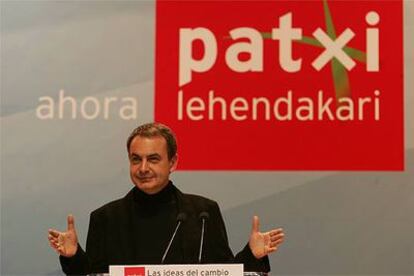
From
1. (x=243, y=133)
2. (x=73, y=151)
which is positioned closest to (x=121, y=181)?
(x=73, y=151)

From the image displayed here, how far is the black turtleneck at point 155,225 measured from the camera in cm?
233

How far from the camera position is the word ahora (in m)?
3.49

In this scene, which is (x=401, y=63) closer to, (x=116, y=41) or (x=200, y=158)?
(x=200, y=158)

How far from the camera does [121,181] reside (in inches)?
137

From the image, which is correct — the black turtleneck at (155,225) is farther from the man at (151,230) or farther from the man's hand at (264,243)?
the man's hand at (264,243)

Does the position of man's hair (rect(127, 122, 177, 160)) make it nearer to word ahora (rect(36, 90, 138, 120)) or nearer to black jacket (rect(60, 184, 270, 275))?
black jacket (rect(60, 184, 270, 275))

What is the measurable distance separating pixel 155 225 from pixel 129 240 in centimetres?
11

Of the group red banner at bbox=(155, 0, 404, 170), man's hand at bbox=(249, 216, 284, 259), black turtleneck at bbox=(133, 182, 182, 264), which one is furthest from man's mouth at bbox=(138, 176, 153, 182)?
red banner at bbox=(155, 0, 404, 170)

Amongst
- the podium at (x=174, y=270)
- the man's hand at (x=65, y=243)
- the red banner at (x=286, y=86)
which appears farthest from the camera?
the red banner at (x=286, y=86)

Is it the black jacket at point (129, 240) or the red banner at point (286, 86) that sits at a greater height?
the red banner at point (286, 86)

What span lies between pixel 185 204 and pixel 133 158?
0.31m

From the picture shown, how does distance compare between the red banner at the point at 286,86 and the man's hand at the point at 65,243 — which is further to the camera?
the red banner at the point at 286,86

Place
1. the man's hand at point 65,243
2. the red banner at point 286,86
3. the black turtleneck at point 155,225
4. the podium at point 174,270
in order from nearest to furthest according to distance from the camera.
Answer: the podium at point 174,270 < the man's hand at point 65,243 < the black turtleneck at point 155,225 < the red banner at point 286,86

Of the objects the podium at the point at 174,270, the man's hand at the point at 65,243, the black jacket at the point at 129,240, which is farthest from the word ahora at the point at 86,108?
the podium at the point at 174,270
